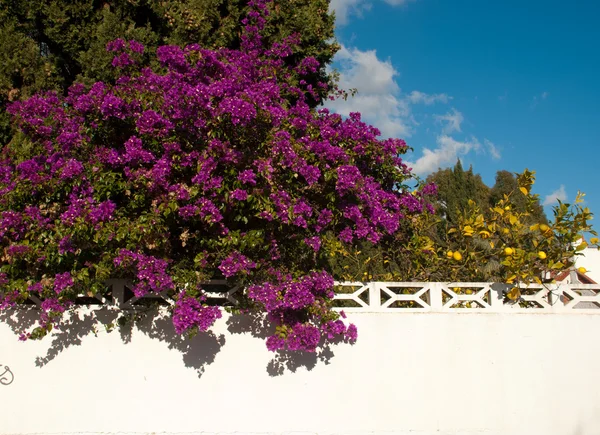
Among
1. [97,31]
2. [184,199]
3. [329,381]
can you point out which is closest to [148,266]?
[184,199]

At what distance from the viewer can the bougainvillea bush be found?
15.2 feet

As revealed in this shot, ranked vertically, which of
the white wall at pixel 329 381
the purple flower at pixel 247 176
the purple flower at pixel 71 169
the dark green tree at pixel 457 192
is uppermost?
the dark green tree at pixel 457 192

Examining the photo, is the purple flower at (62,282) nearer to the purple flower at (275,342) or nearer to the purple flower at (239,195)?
the purple flower at (239,195)

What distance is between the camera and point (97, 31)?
262 inches

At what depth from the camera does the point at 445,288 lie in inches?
225

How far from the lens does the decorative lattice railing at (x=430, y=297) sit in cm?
544

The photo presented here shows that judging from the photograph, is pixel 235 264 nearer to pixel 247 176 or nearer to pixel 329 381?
pixel 247 176

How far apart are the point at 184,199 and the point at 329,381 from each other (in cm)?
249

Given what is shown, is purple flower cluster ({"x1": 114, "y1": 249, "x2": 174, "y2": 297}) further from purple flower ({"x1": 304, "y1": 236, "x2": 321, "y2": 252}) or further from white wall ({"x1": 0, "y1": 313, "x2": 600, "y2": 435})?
purple flower ({"x1": 304, "y1": 236, "x2": 321, "y2": 252})

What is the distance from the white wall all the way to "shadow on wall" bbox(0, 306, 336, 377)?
0.05 feet

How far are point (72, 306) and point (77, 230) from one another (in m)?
1.23

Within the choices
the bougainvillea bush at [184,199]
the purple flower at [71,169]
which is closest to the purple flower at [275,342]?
the bougainvillea bush at [184,199]

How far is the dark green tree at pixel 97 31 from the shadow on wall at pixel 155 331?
2.56m

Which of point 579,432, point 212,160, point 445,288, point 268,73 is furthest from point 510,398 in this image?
point 268,73
